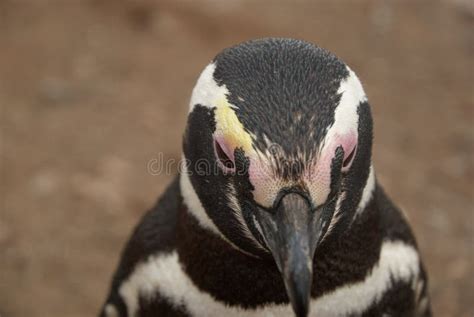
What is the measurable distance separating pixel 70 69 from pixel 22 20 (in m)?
0.65

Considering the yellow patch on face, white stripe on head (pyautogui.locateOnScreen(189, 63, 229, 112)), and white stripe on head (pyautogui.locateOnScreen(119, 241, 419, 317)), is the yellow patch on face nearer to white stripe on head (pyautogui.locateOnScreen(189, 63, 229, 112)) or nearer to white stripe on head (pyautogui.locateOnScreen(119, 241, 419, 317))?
white stripe on head (pyautogui.locateOnScreen(189, 63, 229, 112))

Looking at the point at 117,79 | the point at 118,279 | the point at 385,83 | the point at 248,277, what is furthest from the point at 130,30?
the point at 248,277

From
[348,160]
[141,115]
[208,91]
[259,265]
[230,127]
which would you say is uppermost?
[141,115]

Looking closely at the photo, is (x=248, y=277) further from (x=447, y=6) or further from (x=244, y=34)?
(x=447, y=6)

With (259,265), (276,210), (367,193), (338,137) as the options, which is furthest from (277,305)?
(338,137)

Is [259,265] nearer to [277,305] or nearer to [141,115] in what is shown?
[277,305]

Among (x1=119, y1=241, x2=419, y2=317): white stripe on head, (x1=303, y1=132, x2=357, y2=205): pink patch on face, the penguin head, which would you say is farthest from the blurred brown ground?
(x1=303, y1=132, x2=357, y2=205): pink patch on face

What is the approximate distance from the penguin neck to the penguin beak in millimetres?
383

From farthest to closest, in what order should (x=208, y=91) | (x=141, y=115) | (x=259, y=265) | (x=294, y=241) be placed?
(x=141, y=115) → (x=259, y=265) → (x=208, y=91) → (x=294, y=241)

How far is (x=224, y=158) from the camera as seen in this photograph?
2.47 metres

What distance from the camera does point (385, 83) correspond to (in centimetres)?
637

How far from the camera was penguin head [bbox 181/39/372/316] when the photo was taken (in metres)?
2.30

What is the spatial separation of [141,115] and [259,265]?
3280 mm

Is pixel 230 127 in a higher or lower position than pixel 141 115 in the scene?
lower
